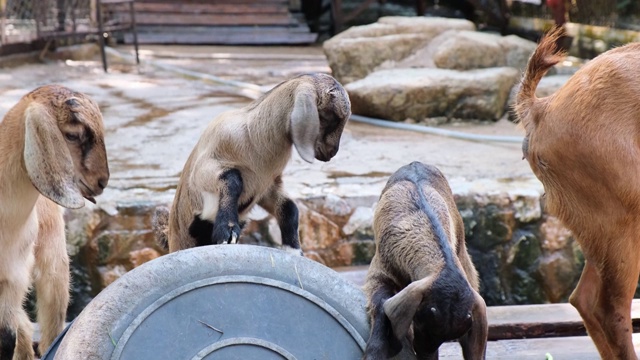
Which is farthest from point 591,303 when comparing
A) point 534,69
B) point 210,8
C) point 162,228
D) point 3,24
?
point 210,8

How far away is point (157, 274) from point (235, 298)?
284 millimetres

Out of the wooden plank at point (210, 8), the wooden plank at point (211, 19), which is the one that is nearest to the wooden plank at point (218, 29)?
the wooden plank at point (211, 19)

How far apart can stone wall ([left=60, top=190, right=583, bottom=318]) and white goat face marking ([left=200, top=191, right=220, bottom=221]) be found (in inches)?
72.1

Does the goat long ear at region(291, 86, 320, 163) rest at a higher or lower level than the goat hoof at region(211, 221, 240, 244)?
higher

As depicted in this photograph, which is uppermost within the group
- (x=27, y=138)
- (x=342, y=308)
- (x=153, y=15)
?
(x=27, y=138)

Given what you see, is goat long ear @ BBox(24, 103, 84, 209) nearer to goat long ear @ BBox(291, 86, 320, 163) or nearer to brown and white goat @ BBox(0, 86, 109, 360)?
brown and white goat @ BBox(0, 86, 109, 360)

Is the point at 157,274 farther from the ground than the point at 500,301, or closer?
farther from the ground

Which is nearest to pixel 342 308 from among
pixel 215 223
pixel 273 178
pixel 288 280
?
pixel 288 280

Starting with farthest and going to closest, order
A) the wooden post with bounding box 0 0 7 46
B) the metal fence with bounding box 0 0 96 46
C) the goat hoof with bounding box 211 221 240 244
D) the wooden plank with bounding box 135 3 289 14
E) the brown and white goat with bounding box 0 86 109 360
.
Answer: the wooden plank with bounding box 135 3 289 14, the metal fence with bounding box 0 0 96 46, the wooden post with bounding box 0 0 7 46, the goat hoof with bounding box 211 221 240 244, the brown and white goat with bounding box 0 86 109 360

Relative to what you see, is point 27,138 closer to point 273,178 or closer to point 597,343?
point 273,178

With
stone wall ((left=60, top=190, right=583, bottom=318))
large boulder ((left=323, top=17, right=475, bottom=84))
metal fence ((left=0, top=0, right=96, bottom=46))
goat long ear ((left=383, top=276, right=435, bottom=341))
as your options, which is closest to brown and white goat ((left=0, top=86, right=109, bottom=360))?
goat long ear ((left=383, top=276, right=435, bottom=341))

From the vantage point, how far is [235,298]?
319 cm

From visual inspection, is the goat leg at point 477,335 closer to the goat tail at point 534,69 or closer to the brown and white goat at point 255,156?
the brown and white goat at point 255,156

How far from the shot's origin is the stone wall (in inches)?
228
